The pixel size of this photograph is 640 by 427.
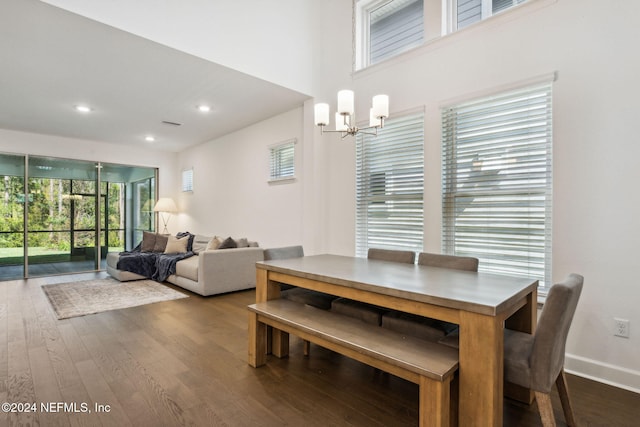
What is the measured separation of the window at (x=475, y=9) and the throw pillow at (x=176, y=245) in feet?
18.3

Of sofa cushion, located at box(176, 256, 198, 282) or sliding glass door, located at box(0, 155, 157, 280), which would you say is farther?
sliding glass door, located at box(0, 155, 157, 280)

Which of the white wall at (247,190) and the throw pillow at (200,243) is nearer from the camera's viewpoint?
the white wall at (247,190)

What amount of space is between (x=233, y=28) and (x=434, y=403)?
386 cm

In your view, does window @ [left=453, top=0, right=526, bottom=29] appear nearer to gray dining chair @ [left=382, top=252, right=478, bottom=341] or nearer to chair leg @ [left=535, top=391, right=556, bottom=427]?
gray dining chair @ [left=382, top=252, right=478, bottom=341]

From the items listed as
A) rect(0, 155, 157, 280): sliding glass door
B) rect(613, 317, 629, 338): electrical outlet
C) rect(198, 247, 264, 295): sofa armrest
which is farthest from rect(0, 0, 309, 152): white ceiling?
rect(613, 317, 629, 338): electrical outlet

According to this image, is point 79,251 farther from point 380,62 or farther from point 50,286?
point 380,62

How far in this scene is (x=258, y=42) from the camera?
12.2 feet

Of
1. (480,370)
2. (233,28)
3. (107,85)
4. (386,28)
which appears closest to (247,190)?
(107,85)

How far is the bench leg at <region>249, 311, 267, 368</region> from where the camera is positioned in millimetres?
2424

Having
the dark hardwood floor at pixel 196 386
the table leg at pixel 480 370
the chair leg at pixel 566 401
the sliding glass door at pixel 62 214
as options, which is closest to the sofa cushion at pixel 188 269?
the dark hardwood floor at pixel 196 386

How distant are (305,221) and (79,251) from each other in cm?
528

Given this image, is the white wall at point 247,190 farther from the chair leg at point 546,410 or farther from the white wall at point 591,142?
the chair leg at point 546,410

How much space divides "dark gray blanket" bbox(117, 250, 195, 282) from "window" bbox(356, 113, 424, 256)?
3322mm

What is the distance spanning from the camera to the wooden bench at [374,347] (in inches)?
56.7
